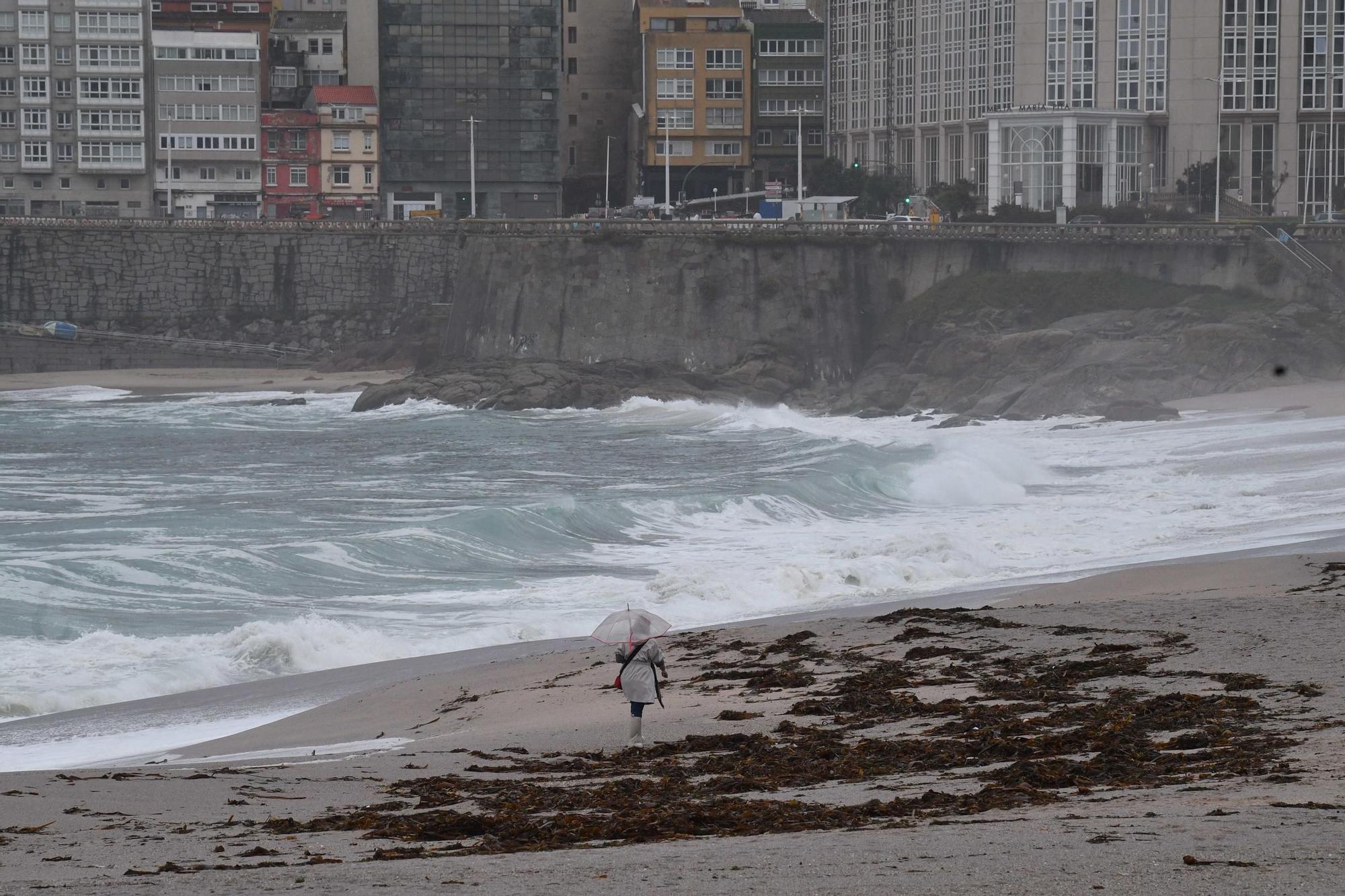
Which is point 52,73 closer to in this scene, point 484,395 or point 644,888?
point 484,395

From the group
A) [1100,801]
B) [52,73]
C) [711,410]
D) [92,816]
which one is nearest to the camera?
[1100,801]

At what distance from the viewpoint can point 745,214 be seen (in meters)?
99.9

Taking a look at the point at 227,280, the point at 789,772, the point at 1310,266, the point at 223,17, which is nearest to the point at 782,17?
the point at 223,17

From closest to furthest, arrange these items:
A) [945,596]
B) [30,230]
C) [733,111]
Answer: [945,596], [30,230], [733,111]

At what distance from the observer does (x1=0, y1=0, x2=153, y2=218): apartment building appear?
9425 cm

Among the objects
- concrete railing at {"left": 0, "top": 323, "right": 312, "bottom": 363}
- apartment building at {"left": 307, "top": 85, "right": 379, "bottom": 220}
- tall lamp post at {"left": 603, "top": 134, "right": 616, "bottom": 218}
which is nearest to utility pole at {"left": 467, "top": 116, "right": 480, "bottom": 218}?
apartment building at {"left": 307, "top": 85, "right": 379, "bottom": 220}

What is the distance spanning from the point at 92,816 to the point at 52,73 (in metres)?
89.4

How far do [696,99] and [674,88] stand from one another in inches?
55.9

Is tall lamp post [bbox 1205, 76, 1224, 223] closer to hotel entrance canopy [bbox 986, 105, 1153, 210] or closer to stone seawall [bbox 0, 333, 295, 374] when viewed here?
hotel entrance canopy [bbox 986, 105, 1153, 210]

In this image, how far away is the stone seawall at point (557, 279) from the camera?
74.2 metres

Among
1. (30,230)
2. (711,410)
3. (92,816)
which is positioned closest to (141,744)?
(92,816)

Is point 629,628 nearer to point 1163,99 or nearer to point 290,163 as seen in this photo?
point 1163,99

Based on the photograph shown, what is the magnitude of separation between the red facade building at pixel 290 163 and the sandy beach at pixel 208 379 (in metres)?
18.6

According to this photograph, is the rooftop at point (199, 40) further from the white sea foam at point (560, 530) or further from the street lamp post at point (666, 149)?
the white sea foam at point (560, 530)
